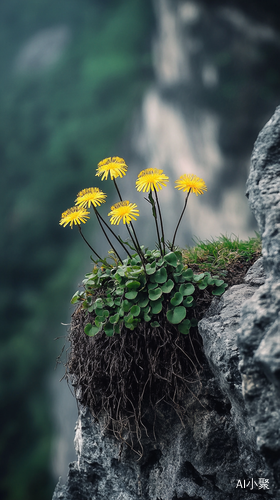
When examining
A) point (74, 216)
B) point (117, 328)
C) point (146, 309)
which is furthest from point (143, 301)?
point (74, 216)

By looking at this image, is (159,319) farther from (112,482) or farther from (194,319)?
(112,482)

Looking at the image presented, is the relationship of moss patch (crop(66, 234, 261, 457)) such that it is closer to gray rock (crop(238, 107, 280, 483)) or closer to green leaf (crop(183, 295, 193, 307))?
green leaf (crop(183, 295, 193, 307))

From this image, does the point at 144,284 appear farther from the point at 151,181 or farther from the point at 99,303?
the point at 151,181

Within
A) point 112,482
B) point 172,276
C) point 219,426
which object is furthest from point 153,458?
point 172,276

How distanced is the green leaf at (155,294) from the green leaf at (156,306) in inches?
1.2

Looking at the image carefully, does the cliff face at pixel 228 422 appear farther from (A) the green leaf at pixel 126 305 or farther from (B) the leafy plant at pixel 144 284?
(A) the green leaf at pixel 126 305

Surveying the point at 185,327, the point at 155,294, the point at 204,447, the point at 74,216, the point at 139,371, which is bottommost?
the point at 204,447

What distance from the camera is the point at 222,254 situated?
1.48 metres

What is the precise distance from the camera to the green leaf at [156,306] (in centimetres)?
116

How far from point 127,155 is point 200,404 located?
274 cm

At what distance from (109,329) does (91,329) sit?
0.24 feet

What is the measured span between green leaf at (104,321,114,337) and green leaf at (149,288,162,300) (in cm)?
19

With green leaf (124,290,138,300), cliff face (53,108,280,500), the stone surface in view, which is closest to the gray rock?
cliff face (53,108,280,500)

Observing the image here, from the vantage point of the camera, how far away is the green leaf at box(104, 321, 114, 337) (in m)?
1.20
